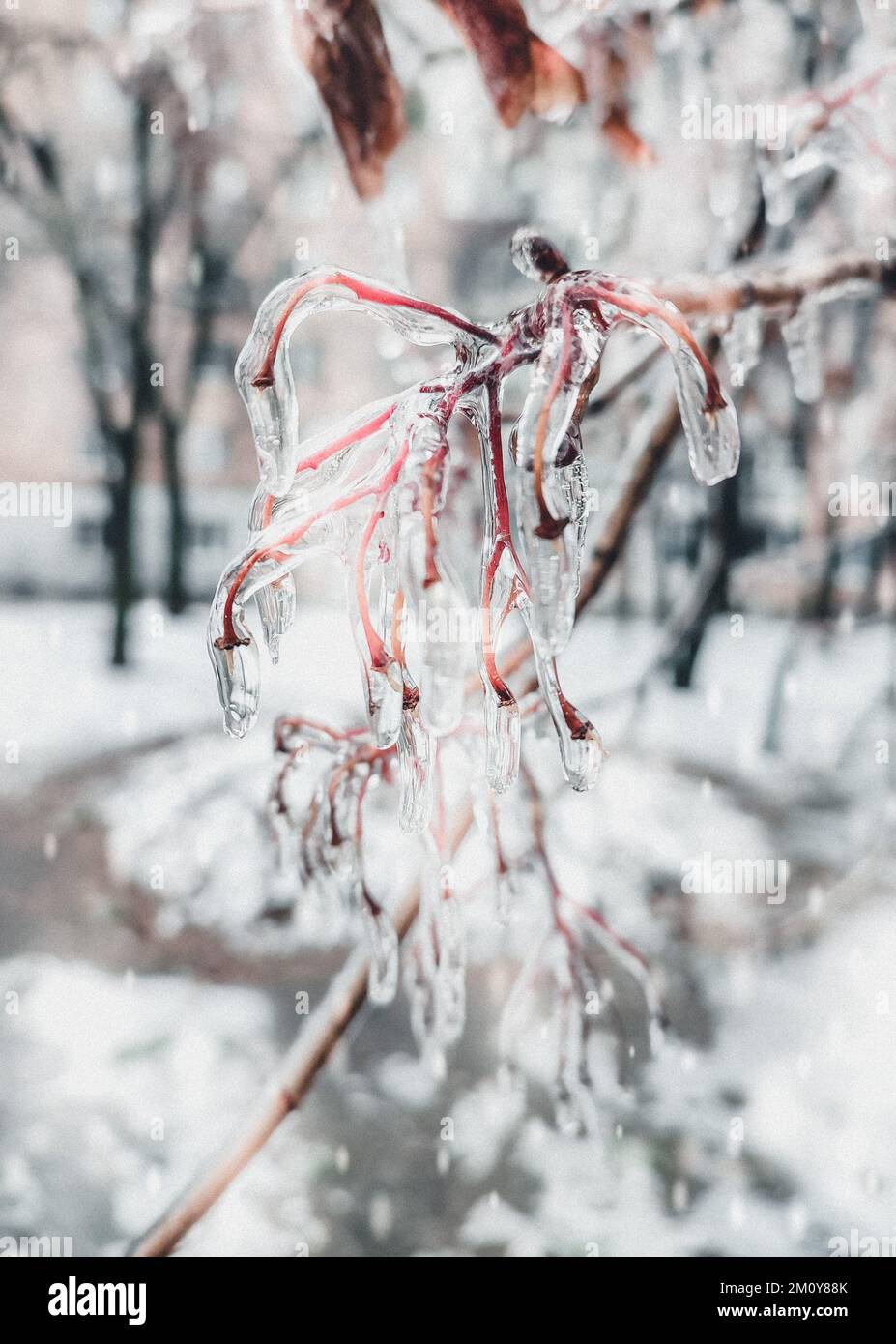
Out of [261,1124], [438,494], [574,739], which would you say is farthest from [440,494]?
[261,1124]

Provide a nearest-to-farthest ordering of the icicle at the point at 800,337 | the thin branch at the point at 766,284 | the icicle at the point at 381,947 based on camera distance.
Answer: the thin branch at the point at 766,284 → the icicle at the point at 800,337 → the icicle at the point at 381,947

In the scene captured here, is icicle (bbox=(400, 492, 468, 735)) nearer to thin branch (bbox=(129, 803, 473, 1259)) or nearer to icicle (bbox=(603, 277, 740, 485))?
icicle (bbox=(603, 277, 740, 485))

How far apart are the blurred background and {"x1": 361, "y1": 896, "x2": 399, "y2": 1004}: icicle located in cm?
14

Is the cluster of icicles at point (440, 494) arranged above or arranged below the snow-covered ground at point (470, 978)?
above

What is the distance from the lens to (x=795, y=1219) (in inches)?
37.9

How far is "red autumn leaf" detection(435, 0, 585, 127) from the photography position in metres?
0.63

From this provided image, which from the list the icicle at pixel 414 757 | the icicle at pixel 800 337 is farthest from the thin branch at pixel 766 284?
the icicle at pixel 414 757

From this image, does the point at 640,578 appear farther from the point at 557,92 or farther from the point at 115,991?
the point at 115,991

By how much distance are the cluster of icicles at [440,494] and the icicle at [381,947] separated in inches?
15.2

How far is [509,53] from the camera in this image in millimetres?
640

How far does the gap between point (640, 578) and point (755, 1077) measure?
561mm

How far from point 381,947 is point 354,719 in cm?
24

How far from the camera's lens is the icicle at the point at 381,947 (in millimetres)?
732

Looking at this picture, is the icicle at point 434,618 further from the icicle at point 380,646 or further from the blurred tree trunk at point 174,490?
the blurred tree trunk at point 174,490
